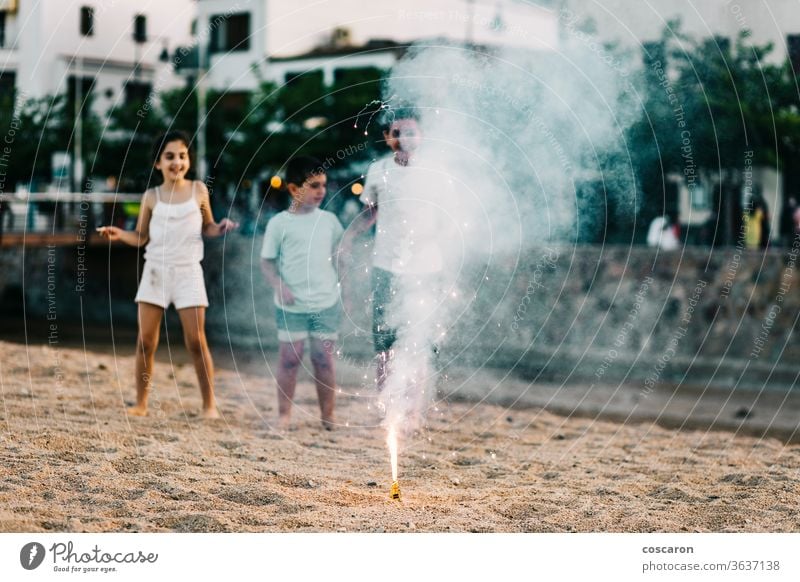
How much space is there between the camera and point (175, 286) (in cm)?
830

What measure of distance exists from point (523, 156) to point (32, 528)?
686 centimetres

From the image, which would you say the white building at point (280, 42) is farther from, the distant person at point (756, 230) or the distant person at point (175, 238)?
the distant person at point (175, 238)

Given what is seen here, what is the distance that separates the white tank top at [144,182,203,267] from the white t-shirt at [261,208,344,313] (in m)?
0.57

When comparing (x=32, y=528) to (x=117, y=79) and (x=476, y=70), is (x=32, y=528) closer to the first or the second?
(x=476, y=70)

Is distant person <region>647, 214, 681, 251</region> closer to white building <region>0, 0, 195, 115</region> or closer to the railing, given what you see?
white building <region>0, 0, 195, 115</region>

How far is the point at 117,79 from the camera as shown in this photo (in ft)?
109

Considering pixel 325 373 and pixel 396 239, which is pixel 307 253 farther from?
pixel 325 373

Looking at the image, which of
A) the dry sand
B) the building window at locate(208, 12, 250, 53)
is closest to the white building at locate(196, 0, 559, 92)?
the building window at locate(208, 12, 250, 53)

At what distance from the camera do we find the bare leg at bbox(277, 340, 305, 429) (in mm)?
8234

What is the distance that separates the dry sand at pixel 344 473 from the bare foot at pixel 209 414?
87 millimetres

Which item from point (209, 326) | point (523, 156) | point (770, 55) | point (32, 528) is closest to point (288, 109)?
point (209, 326)

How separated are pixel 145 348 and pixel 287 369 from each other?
1055 mm

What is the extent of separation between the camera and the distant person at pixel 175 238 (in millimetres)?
8211

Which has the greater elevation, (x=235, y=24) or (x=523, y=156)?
(x=235, y=24)
